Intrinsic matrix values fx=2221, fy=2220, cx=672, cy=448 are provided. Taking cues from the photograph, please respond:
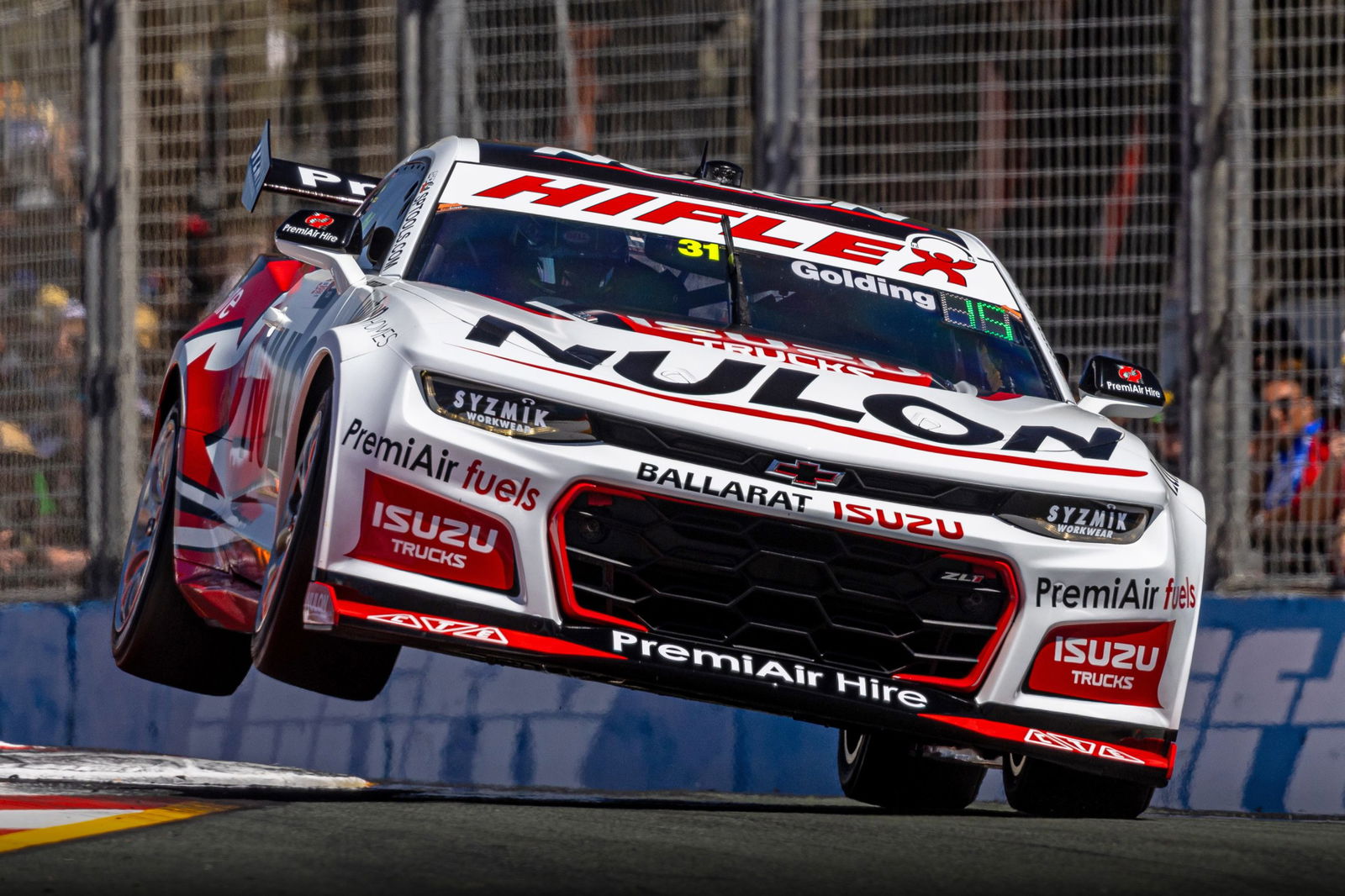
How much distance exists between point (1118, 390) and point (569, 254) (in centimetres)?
166

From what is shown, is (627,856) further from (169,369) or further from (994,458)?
(169,369)

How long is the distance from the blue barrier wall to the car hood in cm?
327

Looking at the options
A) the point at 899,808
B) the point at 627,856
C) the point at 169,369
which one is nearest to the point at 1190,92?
the point at 899,808

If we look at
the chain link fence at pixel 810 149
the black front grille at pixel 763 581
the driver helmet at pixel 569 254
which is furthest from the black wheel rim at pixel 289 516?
the chain link fence at pixel 810 149

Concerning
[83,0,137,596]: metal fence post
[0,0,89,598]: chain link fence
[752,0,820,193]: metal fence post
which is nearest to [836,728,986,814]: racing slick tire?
[752,0,820,193]: metal fence post

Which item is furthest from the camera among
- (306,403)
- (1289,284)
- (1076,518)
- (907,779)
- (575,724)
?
(1289,284)

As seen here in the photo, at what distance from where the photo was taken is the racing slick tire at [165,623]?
722 cm

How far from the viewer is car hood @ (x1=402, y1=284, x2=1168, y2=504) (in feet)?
17.1

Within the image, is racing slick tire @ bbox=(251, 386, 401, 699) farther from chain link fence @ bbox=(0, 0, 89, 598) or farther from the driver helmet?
chain link fence @ bbox=(0, 0, 89, 598)

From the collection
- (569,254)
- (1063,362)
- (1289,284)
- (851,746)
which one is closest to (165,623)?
(569,254)

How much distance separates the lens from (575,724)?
9.23m

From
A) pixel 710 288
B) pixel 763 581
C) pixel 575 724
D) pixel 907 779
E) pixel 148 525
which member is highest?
pixel 710 288

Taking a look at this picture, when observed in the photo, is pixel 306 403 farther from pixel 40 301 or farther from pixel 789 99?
pixel 40 301

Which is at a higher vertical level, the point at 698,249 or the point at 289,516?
the point at 698,249
